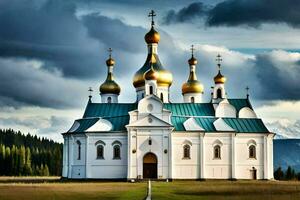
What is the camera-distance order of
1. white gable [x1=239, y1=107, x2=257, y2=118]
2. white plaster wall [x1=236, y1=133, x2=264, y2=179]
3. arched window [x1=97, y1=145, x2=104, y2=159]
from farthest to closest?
white gable [x1=239, y1=107, x2=257, y2=118] → white plaster wall [x1=236, y1=133, x2=264, y2=179] → arched window [x1=97, y1=145, x2=104, y2=159]

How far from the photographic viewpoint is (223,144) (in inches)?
3024

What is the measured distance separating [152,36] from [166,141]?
655 inches

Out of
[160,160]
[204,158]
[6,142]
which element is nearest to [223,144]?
[204,158]

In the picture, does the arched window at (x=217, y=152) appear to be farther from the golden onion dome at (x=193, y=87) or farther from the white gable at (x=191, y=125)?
the golden onion dome at (x=193, y=87)

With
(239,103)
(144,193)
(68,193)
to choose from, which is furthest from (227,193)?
(239,103)

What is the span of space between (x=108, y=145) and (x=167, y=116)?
725cm

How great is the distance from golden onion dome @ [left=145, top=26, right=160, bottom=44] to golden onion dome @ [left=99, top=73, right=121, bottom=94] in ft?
24.5

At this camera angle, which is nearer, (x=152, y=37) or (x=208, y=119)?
(x=208, y=119)

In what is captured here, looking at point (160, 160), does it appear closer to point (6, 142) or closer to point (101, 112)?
point (101, 112)

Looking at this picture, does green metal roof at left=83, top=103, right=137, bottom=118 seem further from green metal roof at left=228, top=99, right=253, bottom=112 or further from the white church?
green metal roof at left=228, top=99, right=253, bottom=112

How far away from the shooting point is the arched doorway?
242 feet

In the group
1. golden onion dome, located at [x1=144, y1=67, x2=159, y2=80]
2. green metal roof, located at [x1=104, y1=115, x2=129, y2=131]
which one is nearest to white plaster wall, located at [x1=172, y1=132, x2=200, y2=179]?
green metal roof, located at [x1=104, y1=115, x2=129, y2=131]

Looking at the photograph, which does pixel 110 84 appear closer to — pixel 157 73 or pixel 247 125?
pixel 157 73

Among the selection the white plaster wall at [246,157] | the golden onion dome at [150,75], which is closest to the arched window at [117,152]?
the golden onion dome at [150,75]
